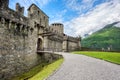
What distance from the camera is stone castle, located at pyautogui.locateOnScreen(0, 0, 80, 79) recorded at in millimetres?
19577

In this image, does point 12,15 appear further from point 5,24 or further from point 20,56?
point 20,56

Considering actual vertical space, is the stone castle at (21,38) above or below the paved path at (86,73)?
above

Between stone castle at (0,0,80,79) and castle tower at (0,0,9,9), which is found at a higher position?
castle tower at (0,0,9,9)

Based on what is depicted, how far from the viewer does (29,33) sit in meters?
27.2

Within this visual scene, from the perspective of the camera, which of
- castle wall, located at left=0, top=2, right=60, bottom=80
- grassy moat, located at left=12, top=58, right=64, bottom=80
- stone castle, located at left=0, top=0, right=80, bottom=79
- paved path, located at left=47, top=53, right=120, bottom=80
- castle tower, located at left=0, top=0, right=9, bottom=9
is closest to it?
paved path, located at left=47, top=53, right=120, bottom=80

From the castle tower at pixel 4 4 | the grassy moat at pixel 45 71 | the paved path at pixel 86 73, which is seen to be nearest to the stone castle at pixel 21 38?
the castle tower at pixel 4 4

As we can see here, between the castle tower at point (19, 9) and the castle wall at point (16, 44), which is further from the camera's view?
the castle tower at point (19, 9)

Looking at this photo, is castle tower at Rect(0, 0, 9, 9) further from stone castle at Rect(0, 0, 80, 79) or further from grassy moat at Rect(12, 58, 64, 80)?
grassy moat at Rect(12, 58, 64, 80)

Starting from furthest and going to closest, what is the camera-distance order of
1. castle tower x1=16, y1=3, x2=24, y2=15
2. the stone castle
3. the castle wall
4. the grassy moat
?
castle tower x1=16, y1=3, x2=24, y2=15 < the stone castle < the castle wall < the grassy moat

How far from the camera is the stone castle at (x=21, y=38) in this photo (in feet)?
64.2

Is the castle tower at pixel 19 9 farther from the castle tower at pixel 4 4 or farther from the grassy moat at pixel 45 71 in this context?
the grassy moat at pixel 45 71

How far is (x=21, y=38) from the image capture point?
946 inches

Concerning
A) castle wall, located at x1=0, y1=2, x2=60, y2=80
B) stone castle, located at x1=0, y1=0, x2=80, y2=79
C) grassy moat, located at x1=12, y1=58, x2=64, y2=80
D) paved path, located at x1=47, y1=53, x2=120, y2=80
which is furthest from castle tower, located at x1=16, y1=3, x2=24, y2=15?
paved path, located at x1=47, y1=53, x2=120, y2=80

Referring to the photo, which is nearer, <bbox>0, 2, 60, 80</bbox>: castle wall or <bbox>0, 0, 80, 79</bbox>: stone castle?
<bbox>0, 2, 60, 80</bbox>: castle wall
